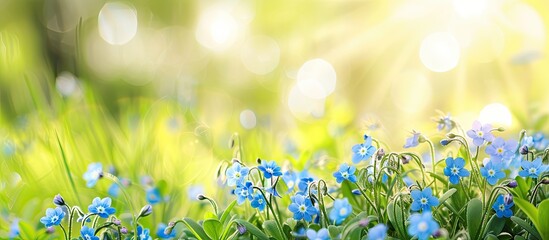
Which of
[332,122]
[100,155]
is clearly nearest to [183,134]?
[100,155]

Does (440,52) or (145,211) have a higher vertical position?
(145,211)

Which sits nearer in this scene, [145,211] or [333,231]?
[333,231]

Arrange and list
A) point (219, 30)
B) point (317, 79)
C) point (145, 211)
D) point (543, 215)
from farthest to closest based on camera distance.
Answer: point (219, 30) < point (317, 79) < point (145, 211) < point (543, 215)

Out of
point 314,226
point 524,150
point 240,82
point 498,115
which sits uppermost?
Answer: point 524,150

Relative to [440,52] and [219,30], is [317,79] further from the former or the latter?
[219,30]

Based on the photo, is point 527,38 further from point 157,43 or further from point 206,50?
point 157,43

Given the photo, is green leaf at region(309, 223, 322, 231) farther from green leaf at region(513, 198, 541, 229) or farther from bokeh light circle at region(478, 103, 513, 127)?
bokeh light circle at region(478, 103, 513, 127)

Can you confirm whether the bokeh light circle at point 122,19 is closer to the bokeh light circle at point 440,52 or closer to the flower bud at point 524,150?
the bokeh light circle at point 440,52

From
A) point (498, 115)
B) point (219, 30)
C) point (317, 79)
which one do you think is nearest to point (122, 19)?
point (219, 30)
